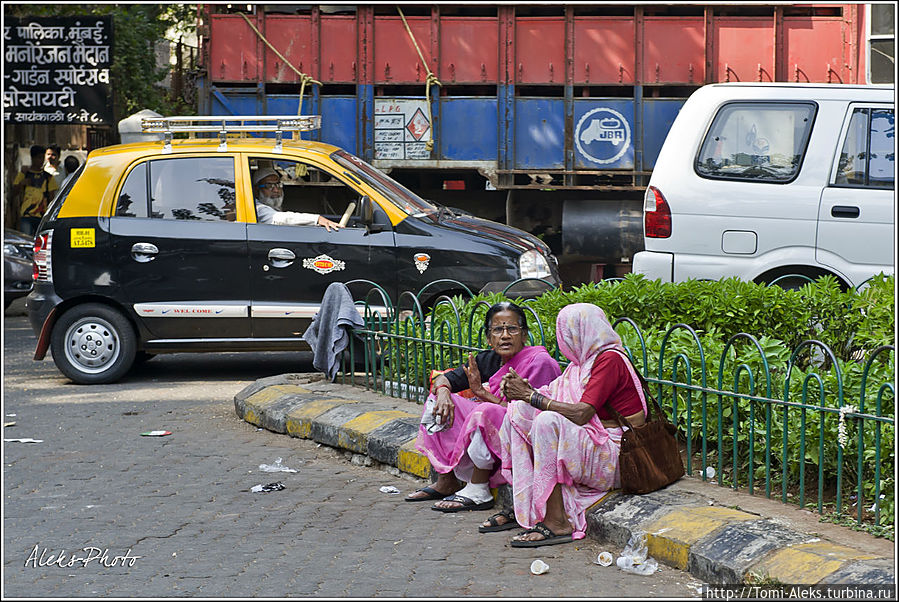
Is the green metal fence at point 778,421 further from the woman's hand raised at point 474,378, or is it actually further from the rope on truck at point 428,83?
the rope on truck at point 428,83

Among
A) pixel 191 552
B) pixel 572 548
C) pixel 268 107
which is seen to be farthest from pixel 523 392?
pixel 268 107

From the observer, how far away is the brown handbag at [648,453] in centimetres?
494

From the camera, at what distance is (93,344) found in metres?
9.12

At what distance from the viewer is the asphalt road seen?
444cm

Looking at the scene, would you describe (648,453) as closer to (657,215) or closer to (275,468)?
(275,468)

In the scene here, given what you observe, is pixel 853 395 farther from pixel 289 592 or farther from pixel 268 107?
pixel 268 107

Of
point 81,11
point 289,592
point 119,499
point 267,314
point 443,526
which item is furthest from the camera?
point 81,11

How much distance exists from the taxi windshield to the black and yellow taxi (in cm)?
2

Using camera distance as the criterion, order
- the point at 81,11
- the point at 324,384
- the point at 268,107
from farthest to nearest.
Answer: the point at 81,11
the point at 268,107
the point at 324,384

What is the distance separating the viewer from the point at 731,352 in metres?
5.50

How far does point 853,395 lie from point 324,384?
160 inches

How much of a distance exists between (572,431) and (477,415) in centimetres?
64

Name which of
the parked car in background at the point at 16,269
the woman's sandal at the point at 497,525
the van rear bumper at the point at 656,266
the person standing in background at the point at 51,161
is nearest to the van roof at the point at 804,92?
the van rear bumper at the point at 656,266

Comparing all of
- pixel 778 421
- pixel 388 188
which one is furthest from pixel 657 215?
pixel 778 421
